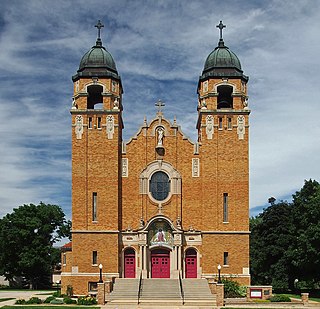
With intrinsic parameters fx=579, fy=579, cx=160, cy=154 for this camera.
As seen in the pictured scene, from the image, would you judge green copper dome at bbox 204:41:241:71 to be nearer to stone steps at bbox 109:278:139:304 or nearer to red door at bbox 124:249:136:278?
red door at bbox 124:249:136:278

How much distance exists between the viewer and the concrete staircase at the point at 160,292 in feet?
112

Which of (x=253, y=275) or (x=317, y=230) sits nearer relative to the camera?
(x=317, y=230)

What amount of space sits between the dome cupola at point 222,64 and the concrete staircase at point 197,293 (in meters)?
14.5

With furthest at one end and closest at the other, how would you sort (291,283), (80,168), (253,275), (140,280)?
(253,275) < (291,283) < (80,168) < (140,280)

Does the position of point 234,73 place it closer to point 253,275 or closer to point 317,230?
point 317,230

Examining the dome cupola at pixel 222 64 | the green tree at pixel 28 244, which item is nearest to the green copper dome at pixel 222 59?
the dome cupola at pixel 222 64

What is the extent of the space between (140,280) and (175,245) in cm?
366

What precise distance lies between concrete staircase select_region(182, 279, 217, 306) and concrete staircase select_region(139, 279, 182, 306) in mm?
483

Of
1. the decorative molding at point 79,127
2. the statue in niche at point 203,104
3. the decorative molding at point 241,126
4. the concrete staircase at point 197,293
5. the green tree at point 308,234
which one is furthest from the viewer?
the statue in niche at point 203,104

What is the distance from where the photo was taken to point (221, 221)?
39.8m

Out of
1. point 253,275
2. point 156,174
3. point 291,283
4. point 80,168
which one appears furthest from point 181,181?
point 253,275

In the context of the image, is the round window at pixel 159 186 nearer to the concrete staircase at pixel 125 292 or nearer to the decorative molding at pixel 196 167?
the decorative molding at pixel 196 167

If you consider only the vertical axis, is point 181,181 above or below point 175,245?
above

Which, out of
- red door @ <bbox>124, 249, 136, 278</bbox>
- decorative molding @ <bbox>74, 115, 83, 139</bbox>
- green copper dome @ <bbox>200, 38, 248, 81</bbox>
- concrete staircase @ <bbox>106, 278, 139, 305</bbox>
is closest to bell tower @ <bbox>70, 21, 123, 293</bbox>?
decorative molding @ <bbox>74, 115, 83, 139</bbox>
